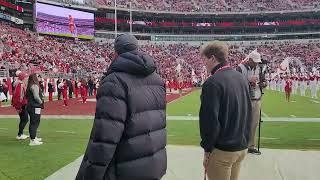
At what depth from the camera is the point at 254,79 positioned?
7867 millimetres

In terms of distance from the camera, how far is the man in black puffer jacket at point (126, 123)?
10.1ft

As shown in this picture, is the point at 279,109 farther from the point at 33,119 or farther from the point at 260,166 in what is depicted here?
the point at 260,166

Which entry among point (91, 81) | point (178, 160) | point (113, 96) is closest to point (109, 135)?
point (113, 96)

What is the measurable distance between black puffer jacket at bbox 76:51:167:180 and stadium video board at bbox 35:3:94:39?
5556 centimetres

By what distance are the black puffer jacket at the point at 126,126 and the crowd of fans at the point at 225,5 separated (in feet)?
274

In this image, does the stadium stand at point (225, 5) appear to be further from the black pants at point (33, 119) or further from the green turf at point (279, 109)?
the black pants at point (33, 119)

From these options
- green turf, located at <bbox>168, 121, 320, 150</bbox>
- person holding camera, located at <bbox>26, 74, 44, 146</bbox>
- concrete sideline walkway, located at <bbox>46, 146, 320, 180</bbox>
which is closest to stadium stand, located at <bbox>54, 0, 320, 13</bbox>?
green turf, located at <bbox>168, 121, 320, 150</bbox>

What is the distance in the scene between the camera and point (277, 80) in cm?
4372

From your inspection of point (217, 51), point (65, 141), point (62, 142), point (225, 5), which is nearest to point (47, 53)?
point (65, 141)

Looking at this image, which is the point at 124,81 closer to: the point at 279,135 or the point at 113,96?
the point at 113,96

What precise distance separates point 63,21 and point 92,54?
227 inches

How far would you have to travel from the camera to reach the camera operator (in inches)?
307

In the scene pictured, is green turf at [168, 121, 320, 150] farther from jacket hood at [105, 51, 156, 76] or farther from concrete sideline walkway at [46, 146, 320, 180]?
jacket hood at [105, 51, 156, 76]

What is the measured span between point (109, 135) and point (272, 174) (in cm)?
435
